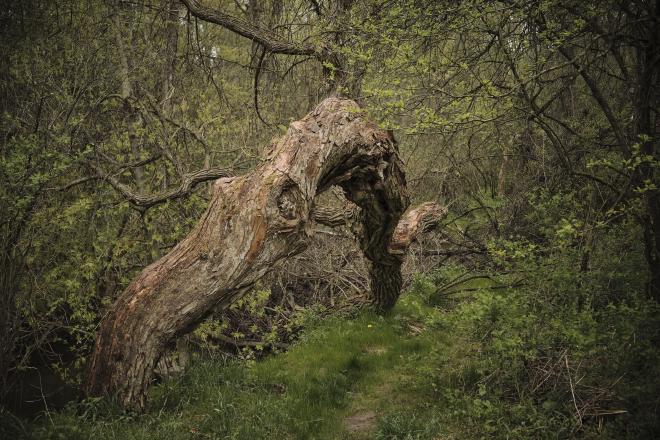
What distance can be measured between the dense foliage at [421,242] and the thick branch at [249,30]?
276 millimetres

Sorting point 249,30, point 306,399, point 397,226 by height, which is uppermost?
point 249,30

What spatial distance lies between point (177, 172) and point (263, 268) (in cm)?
363

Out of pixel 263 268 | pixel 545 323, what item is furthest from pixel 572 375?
pixel 263 268

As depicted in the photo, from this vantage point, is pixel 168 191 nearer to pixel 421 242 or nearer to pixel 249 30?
pixel 249 30

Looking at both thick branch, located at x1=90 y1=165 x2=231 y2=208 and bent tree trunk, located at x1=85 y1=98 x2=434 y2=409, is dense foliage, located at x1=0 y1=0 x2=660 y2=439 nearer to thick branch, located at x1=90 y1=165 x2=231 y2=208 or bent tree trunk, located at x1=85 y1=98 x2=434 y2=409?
thick branch, located at x1=90 y1=165 x2=231 y2=208

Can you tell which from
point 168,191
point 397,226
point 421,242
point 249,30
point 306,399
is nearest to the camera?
point 306,399

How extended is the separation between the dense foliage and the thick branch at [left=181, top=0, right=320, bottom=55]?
0.28 metres

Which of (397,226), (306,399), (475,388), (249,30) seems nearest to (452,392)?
(475,388)

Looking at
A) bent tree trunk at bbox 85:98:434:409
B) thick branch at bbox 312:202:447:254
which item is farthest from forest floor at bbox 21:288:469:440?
thick branch at bbox 312:202:447:254

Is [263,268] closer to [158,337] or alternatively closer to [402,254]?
[158,337]

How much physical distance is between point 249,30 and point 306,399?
4853 millimetres

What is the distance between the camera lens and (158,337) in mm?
3842

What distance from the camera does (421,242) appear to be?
10117 mm

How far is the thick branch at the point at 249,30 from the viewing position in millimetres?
6527
